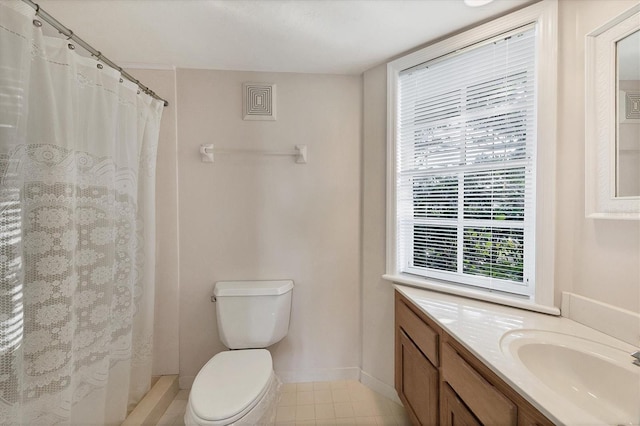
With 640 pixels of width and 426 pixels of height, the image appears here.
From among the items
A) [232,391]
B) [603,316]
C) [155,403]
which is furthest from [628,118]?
[155,403]

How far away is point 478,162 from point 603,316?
0.78 m

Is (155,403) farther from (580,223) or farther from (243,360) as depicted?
(580,223)

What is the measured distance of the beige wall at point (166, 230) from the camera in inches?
63.1

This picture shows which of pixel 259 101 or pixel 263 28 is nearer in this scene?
pixel 263 28

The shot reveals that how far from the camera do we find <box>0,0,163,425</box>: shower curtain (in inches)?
30.1

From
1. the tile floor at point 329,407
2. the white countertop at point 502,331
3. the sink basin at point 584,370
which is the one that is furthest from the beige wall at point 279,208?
the sink basin at point 584,370

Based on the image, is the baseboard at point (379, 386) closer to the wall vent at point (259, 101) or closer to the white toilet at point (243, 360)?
the white toilet at point (243, 360)

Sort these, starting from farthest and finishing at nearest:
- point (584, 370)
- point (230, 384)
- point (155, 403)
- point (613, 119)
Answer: point (155, 403) → point (230, 384) → point (613, 119) → point (584, 370)

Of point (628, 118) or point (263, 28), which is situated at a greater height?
Answer: point (263, 28)

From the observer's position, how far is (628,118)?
87cm

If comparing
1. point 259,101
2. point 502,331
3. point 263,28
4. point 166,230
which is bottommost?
point 502,331

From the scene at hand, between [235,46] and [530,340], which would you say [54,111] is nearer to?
[235,46]

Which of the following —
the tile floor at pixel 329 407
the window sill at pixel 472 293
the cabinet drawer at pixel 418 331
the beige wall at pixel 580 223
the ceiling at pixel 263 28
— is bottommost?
the tile floor at pixel 329 407

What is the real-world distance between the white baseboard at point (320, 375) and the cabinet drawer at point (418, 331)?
2.08ft
